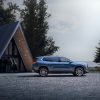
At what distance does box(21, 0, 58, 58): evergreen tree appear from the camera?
68312 mm

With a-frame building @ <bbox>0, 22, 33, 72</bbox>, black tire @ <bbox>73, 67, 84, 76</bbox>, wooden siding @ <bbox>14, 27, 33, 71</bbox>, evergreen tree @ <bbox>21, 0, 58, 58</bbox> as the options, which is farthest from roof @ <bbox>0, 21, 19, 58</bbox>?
evergreen tree @ <bbox>21, 0, 58, 58</bbox>

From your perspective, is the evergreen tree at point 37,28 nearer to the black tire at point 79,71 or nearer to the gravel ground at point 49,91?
the black tire at point 79,71

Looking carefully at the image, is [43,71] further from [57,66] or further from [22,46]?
[22,46]

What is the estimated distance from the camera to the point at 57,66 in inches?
1293

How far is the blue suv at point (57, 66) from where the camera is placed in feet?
107

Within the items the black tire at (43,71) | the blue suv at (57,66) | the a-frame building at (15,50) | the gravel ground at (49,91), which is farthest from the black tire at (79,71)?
the a-frame building at (15,50)

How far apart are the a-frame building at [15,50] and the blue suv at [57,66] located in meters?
11.7

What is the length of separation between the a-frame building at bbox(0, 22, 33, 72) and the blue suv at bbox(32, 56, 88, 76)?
38.4 feet

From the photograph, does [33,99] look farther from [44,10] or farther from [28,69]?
[44,10]

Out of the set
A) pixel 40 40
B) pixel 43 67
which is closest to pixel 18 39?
pixel 43 67

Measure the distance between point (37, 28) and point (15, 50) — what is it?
75.8 feet

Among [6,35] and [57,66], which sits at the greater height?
[6,35]

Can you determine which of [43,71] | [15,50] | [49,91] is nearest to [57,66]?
[43,71]

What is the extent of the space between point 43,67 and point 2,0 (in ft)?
121
